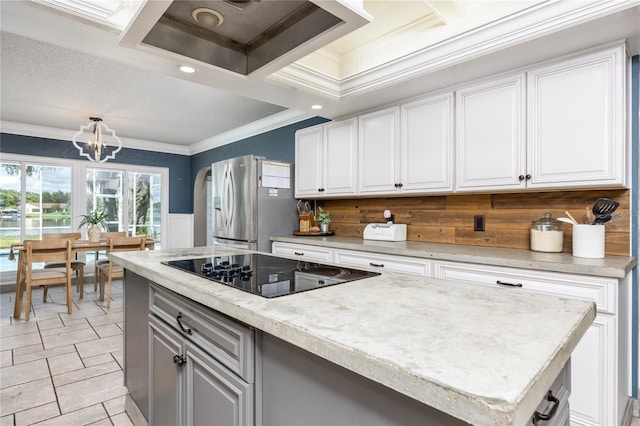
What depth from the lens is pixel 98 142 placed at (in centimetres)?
456

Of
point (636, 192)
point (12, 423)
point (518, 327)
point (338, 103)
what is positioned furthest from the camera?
point (338, 103)

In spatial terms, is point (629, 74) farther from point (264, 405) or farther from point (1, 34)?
point (1, 34)

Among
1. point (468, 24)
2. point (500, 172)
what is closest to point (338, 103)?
point (468, 24)

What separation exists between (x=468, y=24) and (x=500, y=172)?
99 centimetres

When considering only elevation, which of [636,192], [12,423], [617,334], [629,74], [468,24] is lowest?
[12,423]

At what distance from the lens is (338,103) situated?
3.13m

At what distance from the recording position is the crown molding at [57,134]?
5134 mm

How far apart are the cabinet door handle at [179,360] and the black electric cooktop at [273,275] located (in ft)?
1.04

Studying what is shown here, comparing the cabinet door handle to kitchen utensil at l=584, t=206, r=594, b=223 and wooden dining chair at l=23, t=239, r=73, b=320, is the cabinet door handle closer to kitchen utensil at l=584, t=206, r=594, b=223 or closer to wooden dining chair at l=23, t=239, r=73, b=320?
kitchen utensil at l=584, t=206, r=594, b=223

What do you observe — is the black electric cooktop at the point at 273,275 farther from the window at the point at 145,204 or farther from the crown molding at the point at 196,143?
the window at the point at 145,204

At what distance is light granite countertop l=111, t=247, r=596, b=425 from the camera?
504mm

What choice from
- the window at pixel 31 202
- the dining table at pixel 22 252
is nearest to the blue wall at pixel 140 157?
the window at pixel 31 202

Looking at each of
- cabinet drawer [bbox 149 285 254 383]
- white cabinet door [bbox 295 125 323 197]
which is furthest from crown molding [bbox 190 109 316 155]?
cabinet drawer [bbox 149 285 254 383]

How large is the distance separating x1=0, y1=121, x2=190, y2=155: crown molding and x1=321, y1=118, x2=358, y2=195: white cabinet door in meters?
4.27
